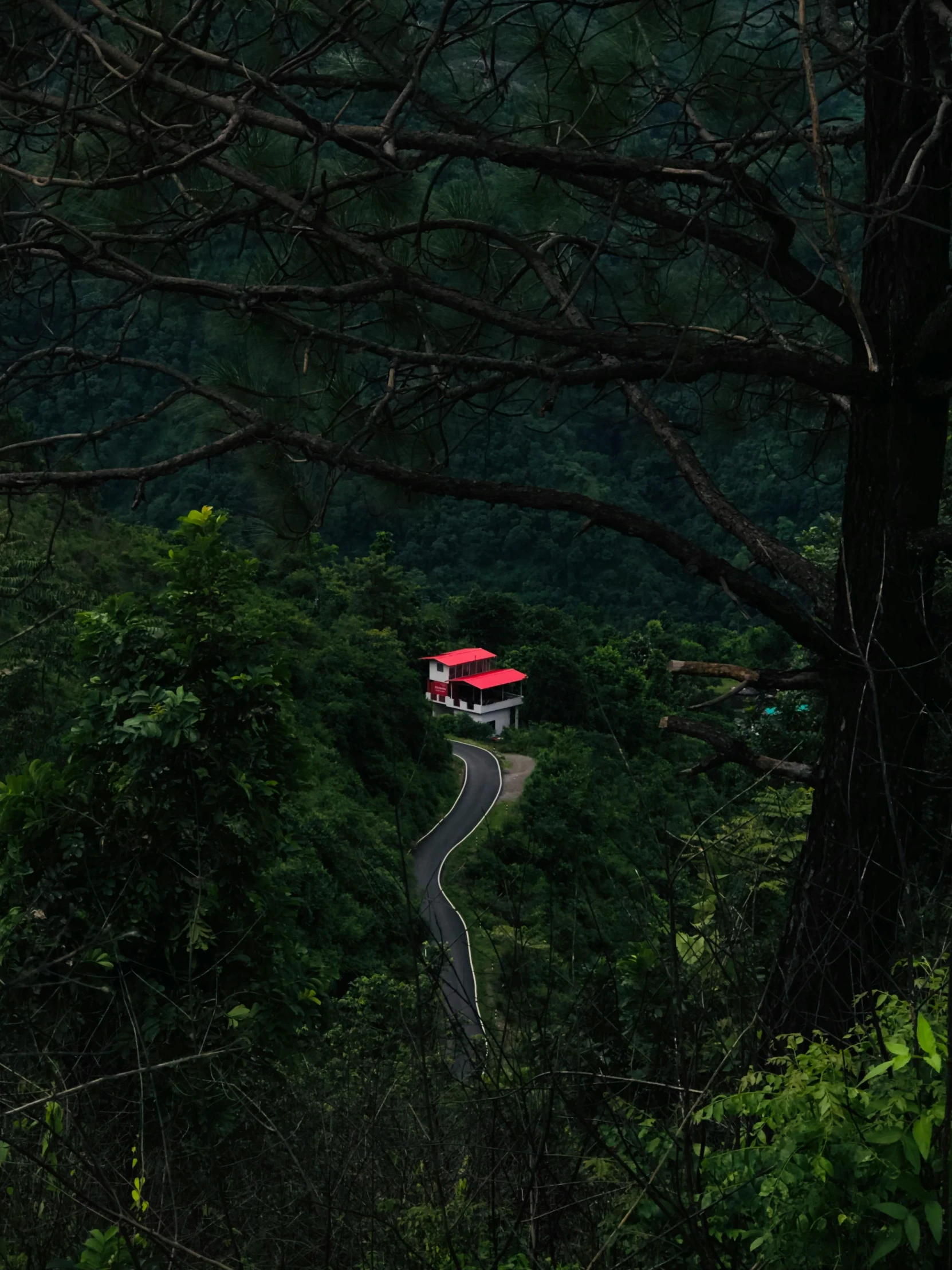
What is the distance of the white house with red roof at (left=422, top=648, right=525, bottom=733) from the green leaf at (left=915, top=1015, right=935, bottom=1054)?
23.8 m

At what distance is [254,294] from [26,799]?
2.34 metres

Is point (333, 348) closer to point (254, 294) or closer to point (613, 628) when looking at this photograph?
point (254, 294)

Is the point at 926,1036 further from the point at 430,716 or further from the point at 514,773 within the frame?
the point at 514,773

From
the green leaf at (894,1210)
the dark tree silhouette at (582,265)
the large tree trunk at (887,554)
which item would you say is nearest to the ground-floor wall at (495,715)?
the dark tree silhouette at (582,265)

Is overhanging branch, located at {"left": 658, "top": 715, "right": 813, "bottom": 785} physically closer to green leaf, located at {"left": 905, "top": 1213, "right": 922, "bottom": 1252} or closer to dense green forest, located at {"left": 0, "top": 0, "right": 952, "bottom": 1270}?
dense green forest, located at {"left": 0, "top": 0, "right": 952, "bottom": 1270}

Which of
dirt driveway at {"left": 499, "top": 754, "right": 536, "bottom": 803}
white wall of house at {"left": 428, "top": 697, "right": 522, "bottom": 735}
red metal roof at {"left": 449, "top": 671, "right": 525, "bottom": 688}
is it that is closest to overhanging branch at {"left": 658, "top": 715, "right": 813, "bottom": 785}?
dirt driveway at {"left": 499, "top": 754, "right": 536, "bottom": 803}

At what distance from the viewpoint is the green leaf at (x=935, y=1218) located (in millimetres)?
1164

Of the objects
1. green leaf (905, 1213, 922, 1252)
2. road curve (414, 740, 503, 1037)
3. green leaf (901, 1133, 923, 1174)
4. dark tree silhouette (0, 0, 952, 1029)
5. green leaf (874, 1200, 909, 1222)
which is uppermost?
dark tree silhouette (0, 0, 952, 1029)

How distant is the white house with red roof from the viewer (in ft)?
84.0

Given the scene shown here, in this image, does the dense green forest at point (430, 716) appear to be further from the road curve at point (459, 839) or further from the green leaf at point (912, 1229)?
the road curve at point (459, 839)

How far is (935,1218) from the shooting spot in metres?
1.17

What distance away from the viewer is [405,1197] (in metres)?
2.18

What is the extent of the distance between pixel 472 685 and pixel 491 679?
556 mm

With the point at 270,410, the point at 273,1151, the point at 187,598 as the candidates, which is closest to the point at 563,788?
the point at 187,598
